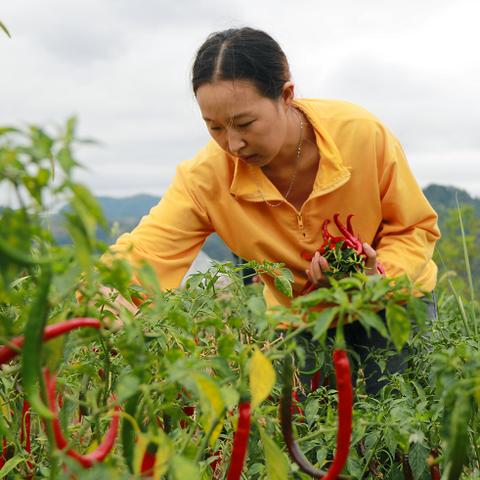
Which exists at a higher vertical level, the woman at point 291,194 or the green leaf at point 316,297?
the woman at point 291,194

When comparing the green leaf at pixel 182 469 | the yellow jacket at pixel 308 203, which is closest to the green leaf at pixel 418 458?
the green leaf at pixel 182 469

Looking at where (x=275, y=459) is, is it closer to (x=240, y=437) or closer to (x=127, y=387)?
(x=240, y=437)

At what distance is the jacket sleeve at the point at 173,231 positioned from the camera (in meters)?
2.09

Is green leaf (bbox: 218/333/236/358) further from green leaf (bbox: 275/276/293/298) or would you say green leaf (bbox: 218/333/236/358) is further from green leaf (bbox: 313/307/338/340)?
green leaf (bbox: 275/276/293/298)

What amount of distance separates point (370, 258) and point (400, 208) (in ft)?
1.86

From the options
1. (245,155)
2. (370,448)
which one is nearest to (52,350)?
(370,448)

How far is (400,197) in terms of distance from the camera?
210 centimetres

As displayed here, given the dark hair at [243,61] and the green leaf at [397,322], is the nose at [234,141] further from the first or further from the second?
the green leaf at [397,322]

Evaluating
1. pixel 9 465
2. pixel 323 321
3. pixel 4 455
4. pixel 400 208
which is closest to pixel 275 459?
pixel 323 321

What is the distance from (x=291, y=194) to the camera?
7.30 ft

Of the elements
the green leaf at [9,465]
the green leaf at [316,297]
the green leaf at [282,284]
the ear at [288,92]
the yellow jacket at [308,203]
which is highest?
the ear at [288,92]

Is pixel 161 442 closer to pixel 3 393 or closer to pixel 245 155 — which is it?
pixel 3 393

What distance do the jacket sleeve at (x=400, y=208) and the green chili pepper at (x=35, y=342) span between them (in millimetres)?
1506

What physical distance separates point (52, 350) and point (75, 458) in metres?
0.09
